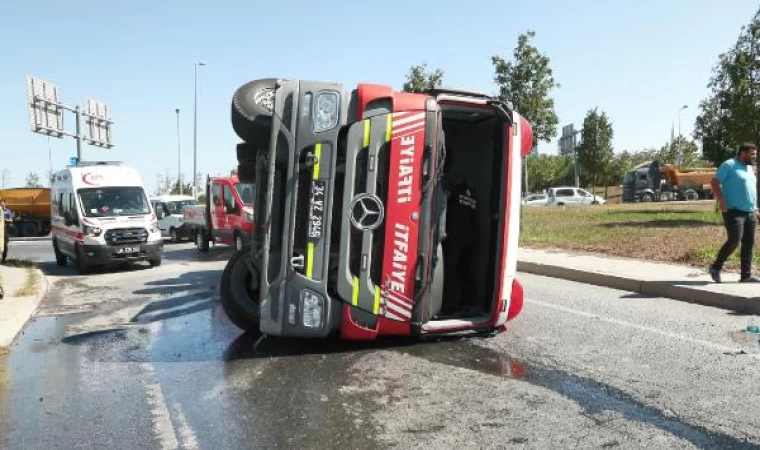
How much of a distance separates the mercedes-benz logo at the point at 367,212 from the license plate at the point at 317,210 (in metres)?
0.26

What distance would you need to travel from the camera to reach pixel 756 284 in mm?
8148

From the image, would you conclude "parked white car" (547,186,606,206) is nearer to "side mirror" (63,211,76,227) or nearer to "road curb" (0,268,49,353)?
"side mirror" (63,211,76,227)

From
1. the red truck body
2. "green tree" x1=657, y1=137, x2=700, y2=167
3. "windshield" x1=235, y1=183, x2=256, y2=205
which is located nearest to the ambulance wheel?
the red truck body

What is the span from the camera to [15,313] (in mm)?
8203

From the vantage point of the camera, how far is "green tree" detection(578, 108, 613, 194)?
5362 centimetres

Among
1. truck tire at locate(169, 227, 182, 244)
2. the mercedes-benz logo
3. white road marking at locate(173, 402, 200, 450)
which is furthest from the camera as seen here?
truck tire at locate(169, 227, 182, 244)

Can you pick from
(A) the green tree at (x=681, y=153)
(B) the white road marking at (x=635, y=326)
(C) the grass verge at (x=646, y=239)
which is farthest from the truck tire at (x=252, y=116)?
(A) the green tree at (x=681, y=153)

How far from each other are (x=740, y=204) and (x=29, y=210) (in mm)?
30708

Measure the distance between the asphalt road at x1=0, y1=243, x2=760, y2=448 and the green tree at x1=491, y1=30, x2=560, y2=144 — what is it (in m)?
12.3

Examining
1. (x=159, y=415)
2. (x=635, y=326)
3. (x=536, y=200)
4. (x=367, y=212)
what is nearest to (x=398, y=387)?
(x=367, y=212)

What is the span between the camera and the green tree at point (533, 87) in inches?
751

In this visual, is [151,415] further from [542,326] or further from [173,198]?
[173,198]

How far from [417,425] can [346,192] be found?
197cm

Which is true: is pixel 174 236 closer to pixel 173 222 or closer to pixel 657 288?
pixel 173 222
